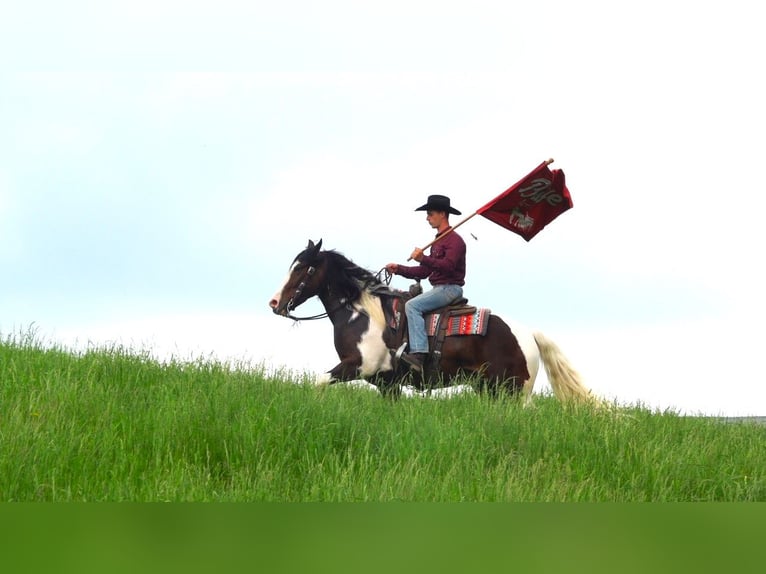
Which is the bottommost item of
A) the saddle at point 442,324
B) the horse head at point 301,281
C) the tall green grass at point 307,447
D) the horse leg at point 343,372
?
the tall green grass at point 307,447

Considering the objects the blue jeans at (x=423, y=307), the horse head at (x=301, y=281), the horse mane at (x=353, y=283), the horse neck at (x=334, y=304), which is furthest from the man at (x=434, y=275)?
the horse head at (x=301, y=281)

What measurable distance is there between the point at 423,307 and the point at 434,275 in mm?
397

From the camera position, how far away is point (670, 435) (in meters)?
8.71

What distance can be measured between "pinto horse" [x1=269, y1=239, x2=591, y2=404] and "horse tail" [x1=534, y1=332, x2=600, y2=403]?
1 cm

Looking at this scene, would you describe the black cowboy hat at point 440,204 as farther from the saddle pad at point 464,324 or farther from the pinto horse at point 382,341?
the saddle pad at point 464,324

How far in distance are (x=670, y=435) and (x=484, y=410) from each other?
205 centimetres

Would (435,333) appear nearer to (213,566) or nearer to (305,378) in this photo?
(305,378)

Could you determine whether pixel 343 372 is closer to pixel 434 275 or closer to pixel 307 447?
pixel 434 275

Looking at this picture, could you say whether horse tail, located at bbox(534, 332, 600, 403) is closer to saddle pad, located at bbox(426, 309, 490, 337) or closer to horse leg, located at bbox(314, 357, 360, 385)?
saddle pad, located at bbox(426, 309, 490, 337)

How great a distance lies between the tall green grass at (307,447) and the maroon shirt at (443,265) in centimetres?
141

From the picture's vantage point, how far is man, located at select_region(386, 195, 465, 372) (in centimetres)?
957

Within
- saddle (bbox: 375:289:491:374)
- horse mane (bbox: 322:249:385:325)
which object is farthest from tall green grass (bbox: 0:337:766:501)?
horse mane (bbox: 322:249:385:325)

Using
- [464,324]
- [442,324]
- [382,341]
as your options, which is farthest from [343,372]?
[464,324]

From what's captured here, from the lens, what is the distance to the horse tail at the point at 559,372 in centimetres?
1020
